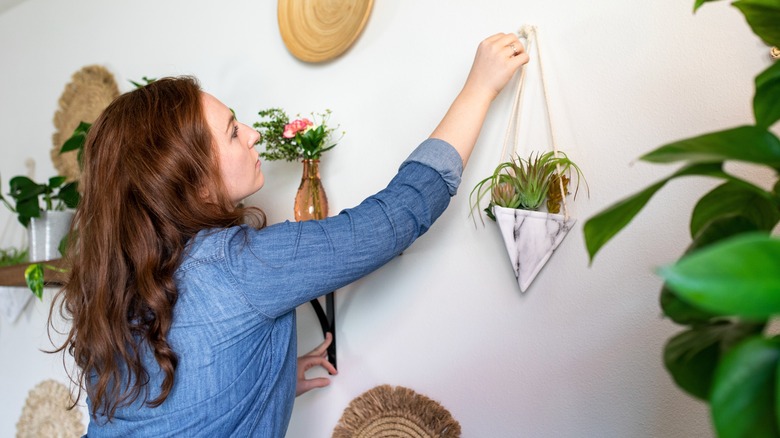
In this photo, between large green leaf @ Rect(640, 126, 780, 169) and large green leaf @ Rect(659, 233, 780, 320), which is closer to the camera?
large green leaf @ Rect(659, 233, 780, 320)

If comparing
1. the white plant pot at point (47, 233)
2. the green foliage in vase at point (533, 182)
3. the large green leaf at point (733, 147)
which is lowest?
the white plant pot at point (47, 233)

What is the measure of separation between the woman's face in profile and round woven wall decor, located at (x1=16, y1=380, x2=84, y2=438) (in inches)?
49.5

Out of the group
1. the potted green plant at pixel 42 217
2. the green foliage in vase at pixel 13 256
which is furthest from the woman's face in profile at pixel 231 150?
the green foliage in vase at pixel 13 256

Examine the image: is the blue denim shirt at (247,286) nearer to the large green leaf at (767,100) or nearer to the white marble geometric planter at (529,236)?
the white marble geometric planter at (529,236)

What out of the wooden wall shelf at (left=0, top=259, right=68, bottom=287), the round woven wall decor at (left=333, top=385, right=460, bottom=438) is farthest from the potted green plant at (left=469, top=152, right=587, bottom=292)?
the wooden wall shelf at (left=0, top=259, right=68, bottom=287)

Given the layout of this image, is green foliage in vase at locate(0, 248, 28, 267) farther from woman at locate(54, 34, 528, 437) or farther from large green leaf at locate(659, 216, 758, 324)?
large green leaf at locate(659, 216, 758, 324)

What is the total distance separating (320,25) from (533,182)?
2.13 feet

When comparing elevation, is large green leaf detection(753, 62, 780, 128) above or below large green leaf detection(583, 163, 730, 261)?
above

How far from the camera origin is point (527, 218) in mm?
951

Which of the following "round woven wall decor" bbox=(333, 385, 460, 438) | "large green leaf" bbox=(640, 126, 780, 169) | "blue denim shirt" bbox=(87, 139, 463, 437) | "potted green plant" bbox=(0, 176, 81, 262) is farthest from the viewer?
"potted green plant" bbox=(0, 176, 81, 262)

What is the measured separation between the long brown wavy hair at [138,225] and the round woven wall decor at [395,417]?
441 millimetres

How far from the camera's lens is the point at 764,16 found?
1.69 ft

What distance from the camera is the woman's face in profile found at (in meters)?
0.97

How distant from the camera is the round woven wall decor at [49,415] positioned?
6.14ft
